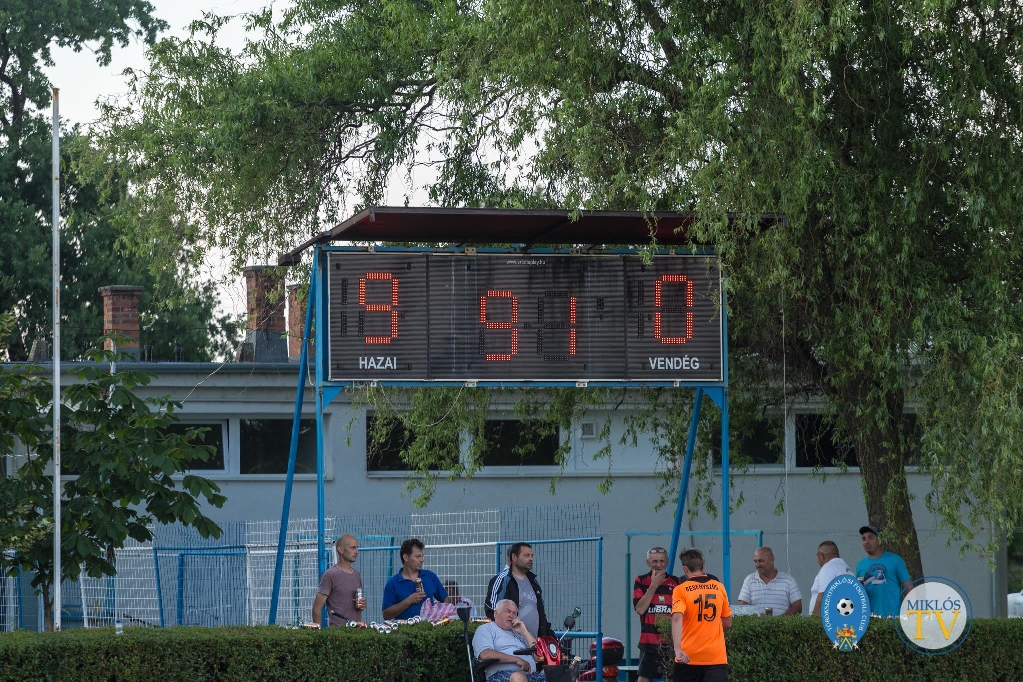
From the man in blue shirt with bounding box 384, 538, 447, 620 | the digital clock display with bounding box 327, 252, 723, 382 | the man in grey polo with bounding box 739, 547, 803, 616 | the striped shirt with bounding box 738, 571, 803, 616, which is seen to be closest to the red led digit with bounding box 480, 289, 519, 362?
the digital clock display with bounding box 327, 252, 723, 382

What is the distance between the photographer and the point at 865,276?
13.0 m

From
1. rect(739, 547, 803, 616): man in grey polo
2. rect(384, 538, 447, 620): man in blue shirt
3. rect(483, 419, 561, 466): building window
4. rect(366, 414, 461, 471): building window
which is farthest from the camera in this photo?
rect(483, 419, 561, 466): building window

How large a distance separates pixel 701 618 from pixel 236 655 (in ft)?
12.5

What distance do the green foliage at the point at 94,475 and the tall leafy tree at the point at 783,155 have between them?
12.8 ft

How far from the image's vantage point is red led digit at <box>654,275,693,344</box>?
1294 centimetres

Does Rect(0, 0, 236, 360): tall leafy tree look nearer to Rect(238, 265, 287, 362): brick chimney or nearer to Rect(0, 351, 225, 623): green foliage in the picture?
Rect(238, 265, 287, 362): brick chimney

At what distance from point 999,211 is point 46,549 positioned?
9409mm

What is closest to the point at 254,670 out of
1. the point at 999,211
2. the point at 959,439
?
the point at 959,439

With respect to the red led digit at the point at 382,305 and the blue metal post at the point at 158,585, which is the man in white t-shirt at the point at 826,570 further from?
the blue metal post at the point at 158,585

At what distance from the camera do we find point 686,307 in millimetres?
12992

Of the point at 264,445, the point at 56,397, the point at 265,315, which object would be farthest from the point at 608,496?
the point at 56,397

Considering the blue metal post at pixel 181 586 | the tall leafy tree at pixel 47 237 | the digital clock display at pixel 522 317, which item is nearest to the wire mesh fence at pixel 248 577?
the blue metal post at pixel 181 586

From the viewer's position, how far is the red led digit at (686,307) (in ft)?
42.4

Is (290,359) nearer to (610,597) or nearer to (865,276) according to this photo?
(610,597)
